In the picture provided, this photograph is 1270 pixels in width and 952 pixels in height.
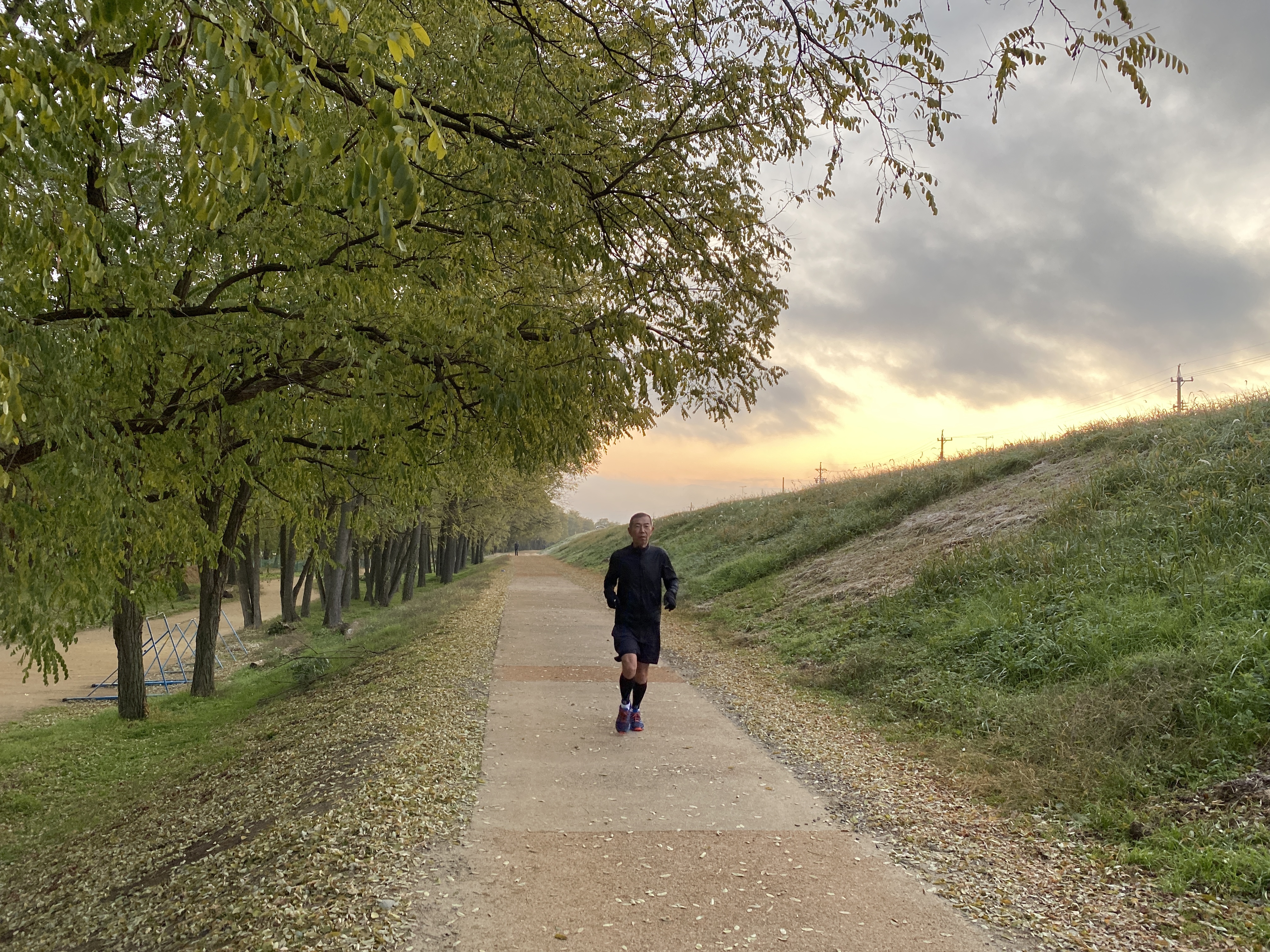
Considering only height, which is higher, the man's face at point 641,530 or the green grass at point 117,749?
the man's face at point 641,530

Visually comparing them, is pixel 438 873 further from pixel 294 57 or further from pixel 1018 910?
pixel 294 57

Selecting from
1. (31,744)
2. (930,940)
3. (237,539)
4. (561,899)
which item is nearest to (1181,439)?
(930,940)

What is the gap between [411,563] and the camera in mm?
28250

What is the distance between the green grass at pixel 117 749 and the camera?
8.33 m

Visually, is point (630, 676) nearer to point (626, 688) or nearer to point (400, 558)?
point (626, 688)

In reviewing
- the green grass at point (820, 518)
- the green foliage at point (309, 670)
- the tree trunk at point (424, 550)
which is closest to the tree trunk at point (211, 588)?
the green foliage at point (309, 670)

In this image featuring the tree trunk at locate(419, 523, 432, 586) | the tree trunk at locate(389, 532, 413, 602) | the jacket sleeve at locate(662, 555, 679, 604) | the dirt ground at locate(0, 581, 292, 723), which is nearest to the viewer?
the jacket sleeve at locate(662, 555, 679, 604)

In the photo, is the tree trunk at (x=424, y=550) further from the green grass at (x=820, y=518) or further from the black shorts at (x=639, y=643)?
the black shorts at (x=639, y=643)

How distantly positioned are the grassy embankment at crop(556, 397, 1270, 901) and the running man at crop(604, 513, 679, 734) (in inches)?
102

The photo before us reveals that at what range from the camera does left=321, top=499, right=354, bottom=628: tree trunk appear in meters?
20.1

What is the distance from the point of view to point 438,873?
438cm

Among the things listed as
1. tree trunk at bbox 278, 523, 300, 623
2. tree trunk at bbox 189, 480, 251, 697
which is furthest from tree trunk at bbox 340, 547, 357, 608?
tree trunk at bbox 189, 480, 251, 697

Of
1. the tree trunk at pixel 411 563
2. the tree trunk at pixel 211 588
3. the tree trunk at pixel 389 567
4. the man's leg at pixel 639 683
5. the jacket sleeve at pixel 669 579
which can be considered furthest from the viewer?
the tree trunk at pixel 389 567

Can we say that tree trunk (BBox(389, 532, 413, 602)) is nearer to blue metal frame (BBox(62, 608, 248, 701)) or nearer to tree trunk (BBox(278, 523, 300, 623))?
tree trunk (BBox(278, 523, 300, 623))
